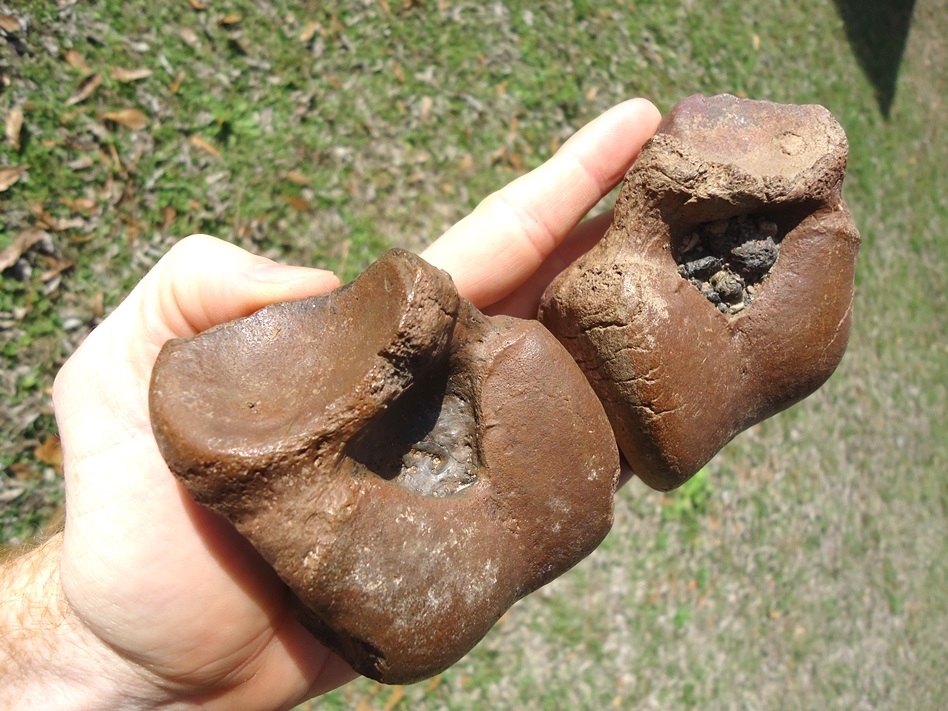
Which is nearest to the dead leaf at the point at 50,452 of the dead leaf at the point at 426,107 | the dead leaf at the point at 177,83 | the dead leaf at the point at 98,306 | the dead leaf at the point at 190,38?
the dead leaf at the point at 98,306

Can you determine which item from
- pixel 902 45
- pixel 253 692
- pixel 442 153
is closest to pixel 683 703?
pixel 253 692

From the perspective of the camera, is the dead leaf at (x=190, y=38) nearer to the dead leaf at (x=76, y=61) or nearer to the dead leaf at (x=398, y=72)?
the dead leaf at (x=76, y=61)

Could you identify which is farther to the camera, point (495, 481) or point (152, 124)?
point (152, 124)

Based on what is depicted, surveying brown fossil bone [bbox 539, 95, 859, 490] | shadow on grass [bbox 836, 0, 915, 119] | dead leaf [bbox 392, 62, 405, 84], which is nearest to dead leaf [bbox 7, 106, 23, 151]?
dead leaf [bbox 392, 62, 405, 84]

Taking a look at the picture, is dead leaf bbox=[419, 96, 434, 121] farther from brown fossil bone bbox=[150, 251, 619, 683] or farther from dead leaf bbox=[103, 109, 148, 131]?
brown fossil bone bbox=[150, 251, 619, 683]

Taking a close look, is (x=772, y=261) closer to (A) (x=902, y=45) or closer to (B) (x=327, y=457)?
(B) (x=327, y=457)

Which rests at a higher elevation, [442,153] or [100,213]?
[100,213]
